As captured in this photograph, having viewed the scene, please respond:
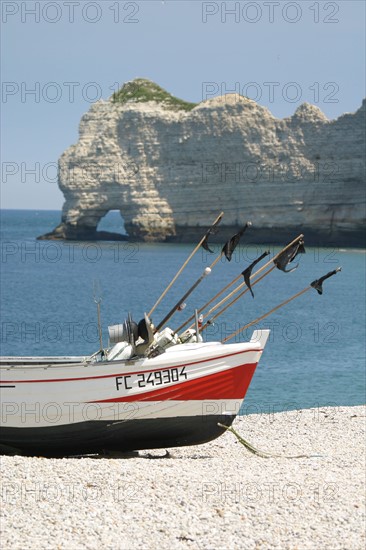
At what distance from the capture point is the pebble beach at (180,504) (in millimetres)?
9852

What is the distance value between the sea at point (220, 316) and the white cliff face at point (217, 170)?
9.88 ft

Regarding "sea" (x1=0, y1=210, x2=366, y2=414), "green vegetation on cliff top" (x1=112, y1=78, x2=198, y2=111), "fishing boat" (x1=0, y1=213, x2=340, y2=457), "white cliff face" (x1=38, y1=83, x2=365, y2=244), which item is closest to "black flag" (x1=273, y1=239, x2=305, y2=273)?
"sea" (x1=0, y1=210, x2=366, y2=414)

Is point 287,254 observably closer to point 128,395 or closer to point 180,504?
point 128,395

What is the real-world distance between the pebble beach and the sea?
3452mm

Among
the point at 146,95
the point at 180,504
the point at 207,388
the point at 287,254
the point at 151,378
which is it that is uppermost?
the point at 146,95

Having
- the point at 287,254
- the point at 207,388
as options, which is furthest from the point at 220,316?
the point at 207,388

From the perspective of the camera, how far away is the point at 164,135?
9062 cm

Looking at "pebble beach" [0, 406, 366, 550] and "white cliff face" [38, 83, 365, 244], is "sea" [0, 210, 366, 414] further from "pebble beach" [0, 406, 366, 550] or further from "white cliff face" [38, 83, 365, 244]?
"pebble beach" [0, 406, 366, 550]

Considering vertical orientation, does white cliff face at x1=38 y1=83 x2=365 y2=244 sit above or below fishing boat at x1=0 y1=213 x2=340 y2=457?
above

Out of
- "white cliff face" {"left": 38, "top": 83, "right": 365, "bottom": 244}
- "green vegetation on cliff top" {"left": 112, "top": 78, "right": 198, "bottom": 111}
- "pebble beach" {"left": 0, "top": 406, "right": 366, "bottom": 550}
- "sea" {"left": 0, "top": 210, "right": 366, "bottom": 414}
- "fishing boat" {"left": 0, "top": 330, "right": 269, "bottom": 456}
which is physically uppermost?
"green vegetation on cliff top" {"left": 112, "top": 78, "right": 198, "bottom": 111}

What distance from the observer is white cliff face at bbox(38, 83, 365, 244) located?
84.5 m

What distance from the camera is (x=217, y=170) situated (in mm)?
87875

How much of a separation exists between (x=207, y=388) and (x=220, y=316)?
3108 centimetres

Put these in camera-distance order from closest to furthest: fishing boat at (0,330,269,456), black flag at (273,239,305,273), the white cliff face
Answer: fishing boat at (0,330,269,456) → black flag at (273,239,305,273) → the white cliff face
